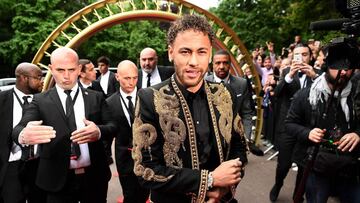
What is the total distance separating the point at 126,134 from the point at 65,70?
120cm

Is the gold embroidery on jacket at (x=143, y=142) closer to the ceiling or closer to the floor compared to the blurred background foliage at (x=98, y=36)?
closer to the floor

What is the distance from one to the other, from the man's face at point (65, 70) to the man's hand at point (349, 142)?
7.25ft

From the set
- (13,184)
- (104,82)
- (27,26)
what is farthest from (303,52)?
(27,26)

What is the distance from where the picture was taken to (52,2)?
2256cm

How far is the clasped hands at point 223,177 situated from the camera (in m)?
1.70

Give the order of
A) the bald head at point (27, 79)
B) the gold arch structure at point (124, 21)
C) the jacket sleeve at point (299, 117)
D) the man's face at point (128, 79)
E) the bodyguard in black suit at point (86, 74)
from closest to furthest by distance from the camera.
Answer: the jacket sleeve at point (299, 117) → the bald head at point (27, 79) → the man's face at point (128, 79) → the gold arch structure at point (124, 21) → the bodyguard in black suit at point (86, 74)

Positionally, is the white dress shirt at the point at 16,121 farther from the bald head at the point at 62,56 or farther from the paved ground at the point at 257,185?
the paved ground at the point at 257,185

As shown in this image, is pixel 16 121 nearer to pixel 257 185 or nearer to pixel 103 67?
pixel 257 185

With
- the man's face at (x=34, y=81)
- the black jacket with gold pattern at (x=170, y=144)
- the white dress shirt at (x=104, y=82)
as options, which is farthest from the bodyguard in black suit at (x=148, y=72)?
the black jacket with gold pattern at (x=170, y=144)

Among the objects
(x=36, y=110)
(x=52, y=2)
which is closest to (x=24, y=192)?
(x=36, y=110)

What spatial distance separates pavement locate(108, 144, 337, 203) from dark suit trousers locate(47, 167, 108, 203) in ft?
6.79

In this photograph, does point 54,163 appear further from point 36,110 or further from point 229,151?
point 229,151

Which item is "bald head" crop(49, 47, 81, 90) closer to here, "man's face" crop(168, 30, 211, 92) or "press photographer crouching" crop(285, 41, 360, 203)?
"man's face" crop(168, 30, 211, 92)

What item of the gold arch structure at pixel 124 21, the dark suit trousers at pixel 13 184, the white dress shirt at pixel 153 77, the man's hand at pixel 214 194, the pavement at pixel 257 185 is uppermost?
the gold arch structure at pixel 124 21
